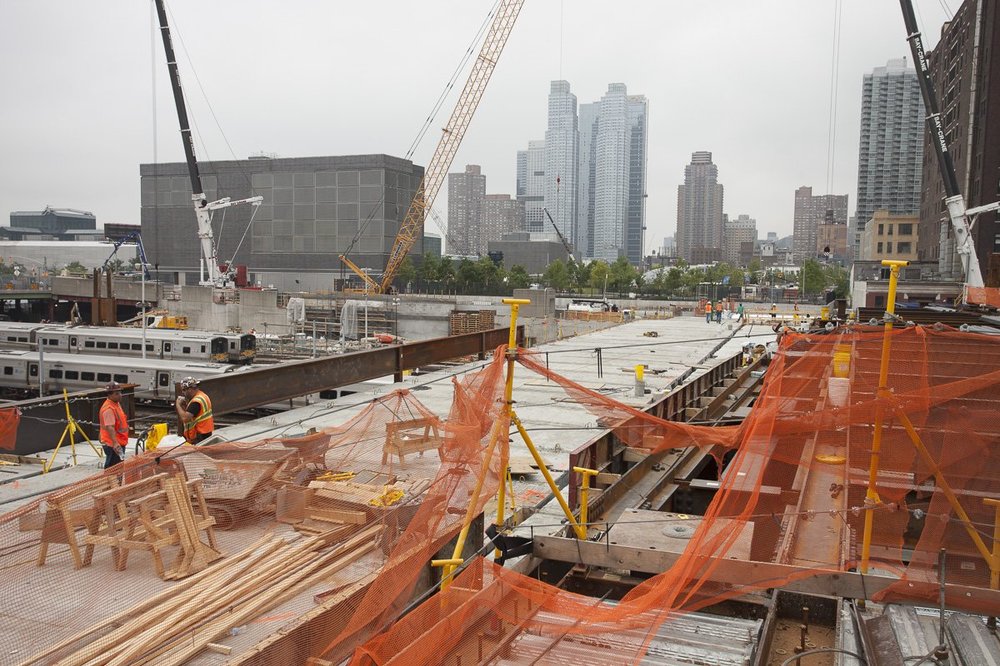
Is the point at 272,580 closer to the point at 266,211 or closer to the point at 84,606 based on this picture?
the point at 84,606

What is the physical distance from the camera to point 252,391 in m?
13.2

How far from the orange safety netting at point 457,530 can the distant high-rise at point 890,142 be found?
13706 cm

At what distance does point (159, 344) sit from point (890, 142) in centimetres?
13350

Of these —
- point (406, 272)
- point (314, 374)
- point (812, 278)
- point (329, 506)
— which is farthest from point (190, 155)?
point (812, 278)

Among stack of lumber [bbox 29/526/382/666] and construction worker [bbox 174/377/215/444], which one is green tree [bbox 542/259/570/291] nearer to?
construction worker [bbox 174/377/215/444]

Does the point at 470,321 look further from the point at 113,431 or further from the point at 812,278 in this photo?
the point at 812,278

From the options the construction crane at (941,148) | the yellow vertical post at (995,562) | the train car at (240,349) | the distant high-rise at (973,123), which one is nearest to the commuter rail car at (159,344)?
the train car at (240,349)

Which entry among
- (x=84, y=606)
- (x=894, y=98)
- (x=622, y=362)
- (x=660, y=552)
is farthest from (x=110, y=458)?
(x=894, y=98)

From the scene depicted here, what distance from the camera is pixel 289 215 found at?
86.0m

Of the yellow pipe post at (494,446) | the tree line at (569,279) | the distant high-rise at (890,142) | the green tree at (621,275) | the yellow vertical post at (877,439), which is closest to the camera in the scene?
the yellow vertical post at (877,439)

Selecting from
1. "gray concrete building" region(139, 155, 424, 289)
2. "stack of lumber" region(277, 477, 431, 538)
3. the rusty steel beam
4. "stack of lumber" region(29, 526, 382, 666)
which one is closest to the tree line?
"gray concrete building" region(139, 155, 424, 289)

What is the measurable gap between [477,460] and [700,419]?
8.95 m

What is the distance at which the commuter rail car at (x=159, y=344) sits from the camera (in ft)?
112

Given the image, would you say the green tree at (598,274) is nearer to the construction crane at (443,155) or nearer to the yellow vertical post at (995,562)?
the construction crane at (443,155)
